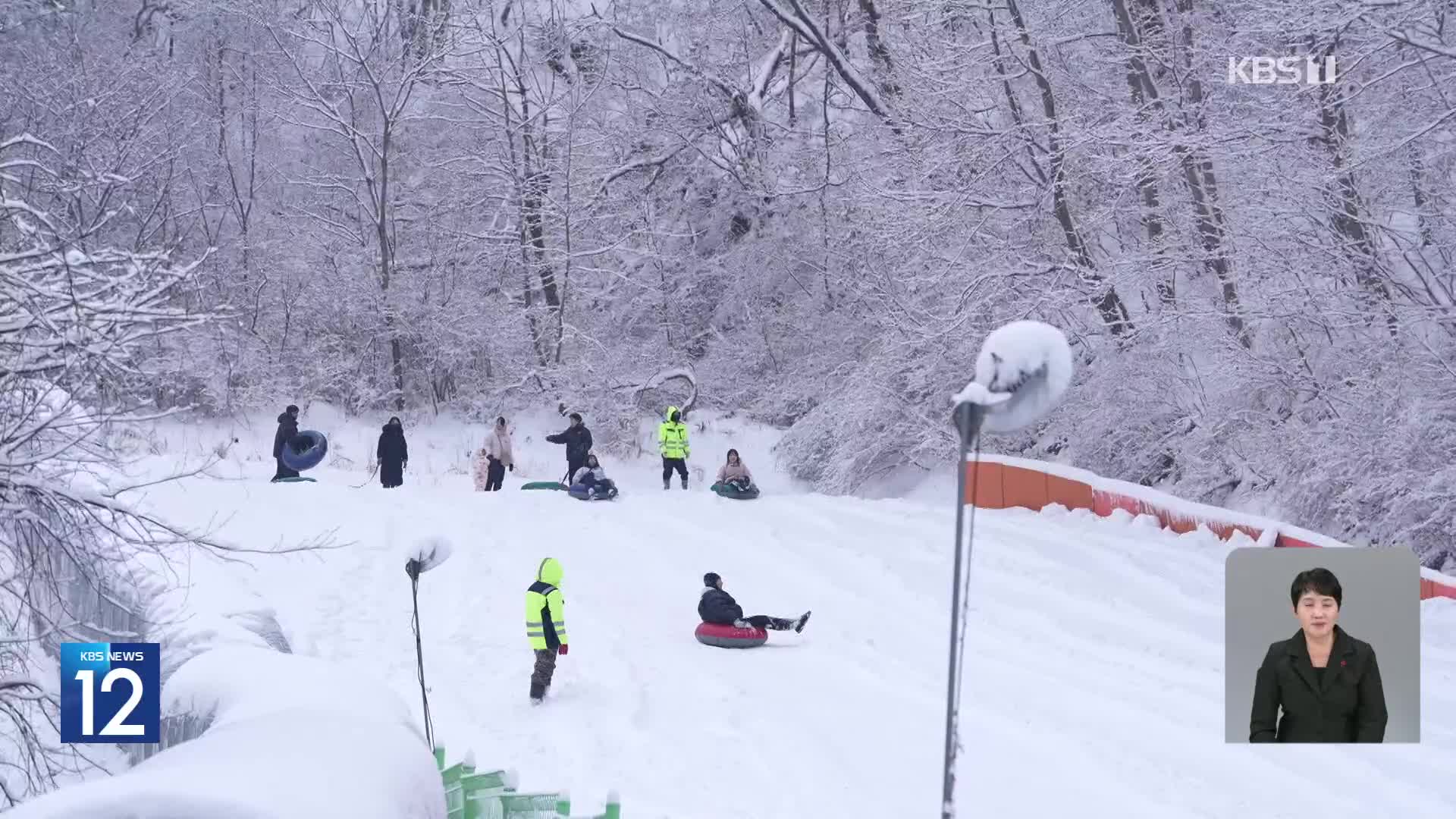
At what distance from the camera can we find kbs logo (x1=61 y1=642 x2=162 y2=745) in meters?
8.33

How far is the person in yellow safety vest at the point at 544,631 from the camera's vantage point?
11117 millimetres

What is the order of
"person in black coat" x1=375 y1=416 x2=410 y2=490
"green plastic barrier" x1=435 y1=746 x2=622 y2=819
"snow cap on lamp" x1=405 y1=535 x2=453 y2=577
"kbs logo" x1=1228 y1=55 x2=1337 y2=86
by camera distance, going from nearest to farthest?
"green plastic barrier" x1=435 y1=746 x2=622 y2=819 → "snow cap on lamp" x1=405 y1=535 x2=453 y2=577 → "kbs logo" x1=1228 y1=55 x2=1337 y2=86 → "person in black coat" x1=375 y1=416 x2=410 y2=490

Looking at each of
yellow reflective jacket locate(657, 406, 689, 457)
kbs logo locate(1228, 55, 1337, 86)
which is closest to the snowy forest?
kbs logo locate(1228, 55, 1337, 86)

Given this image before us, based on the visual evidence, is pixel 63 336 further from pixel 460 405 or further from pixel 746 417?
pixel 460 405

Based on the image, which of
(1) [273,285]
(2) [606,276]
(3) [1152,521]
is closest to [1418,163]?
(3) [1152,521]

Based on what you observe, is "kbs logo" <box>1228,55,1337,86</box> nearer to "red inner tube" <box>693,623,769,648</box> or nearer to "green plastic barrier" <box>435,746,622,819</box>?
"red inner tube" <box>693,623,769,648</box>

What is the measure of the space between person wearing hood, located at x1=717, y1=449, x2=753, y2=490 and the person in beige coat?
12.3ft

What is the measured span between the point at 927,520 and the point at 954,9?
995cm

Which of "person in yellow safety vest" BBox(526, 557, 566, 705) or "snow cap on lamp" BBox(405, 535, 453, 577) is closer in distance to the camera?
"snow cap on lamp" BBox(405, 535, 453, 577)

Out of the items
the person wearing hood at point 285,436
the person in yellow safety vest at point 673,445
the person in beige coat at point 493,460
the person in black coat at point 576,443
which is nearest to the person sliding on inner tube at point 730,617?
the person in black coat at point 576,443

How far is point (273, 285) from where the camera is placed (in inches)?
1454

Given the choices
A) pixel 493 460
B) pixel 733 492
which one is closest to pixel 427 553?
pixel 733 492

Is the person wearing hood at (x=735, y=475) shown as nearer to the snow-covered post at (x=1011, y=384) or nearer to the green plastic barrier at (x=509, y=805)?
the green plastic barrier at (x=509, y=805)

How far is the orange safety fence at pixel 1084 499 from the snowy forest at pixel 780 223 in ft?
5.73
